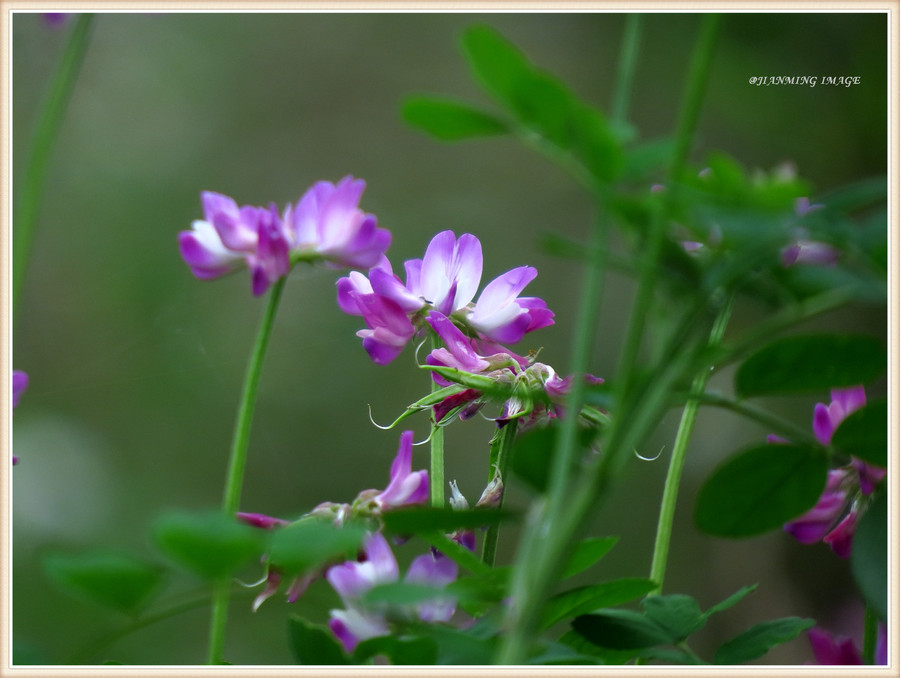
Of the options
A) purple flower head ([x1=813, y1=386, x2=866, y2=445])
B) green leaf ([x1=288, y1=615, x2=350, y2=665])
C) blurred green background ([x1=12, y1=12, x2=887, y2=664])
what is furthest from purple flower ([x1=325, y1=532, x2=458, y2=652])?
blurred green background ([x1=12, y1=12, x2=887, y2=664])

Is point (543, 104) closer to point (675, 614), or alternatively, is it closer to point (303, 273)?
point (675, 614)

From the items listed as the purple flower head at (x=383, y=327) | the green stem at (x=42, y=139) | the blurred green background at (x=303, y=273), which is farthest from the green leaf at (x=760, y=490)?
the blurred green background at (x=303, y=273)

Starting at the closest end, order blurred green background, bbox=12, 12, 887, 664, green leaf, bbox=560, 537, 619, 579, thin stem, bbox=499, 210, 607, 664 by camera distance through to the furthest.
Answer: thin stem, bbox=499, 210, 607, 664, green leaf, bbox=560, 537, 619, 579, blurred green background, bbox=12, 12, 887, 664

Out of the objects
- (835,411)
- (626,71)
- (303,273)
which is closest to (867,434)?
(835,411)

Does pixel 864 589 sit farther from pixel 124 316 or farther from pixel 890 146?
pixel 124 316

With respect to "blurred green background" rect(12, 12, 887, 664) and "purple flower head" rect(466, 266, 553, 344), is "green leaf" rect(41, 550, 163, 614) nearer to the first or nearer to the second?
"purple flower head" rect(466, 266, 553, 344)

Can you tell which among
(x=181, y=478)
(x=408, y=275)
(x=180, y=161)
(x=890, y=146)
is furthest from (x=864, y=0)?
(x=180, y=161)
